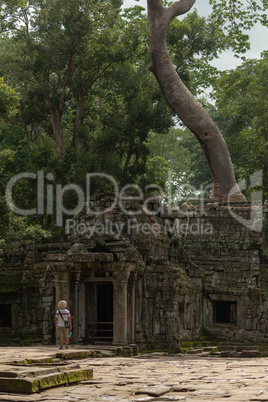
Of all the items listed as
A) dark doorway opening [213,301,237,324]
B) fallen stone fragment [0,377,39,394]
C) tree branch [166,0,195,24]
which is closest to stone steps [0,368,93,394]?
fallen stone fragment [0,377,39,394]

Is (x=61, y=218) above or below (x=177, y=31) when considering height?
below

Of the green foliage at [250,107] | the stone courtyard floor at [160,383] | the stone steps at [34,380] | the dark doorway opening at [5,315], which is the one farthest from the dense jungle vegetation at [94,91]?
the stone steps at [34,380]

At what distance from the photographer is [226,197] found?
2572 centimetres

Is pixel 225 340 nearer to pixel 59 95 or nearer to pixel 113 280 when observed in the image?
pixel 113 280

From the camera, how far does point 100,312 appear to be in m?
17.9

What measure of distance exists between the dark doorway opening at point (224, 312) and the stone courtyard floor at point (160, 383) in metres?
8.22

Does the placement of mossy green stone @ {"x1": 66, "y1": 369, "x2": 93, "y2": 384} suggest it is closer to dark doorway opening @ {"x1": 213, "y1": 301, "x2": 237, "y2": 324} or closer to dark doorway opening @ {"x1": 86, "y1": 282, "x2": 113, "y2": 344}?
dark doorway opening @ {"x1": 86, "y1": 282, "x2": 113, "y2": 344}

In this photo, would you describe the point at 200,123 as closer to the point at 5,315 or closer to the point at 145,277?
the point at 145,277

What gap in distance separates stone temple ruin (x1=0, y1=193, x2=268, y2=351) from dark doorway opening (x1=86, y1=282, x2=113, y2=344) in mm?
26

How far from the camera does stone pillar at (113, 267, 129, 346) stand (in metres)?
16.1

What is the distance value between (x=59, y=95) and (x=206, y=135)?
693 centimetres

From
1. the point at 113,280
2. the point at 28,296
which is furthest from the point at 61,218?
the point at 113,280

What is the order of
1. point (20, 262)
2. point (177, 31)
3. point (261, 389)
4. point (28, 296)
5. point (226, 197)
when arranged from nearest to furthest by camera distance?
point (261, 389) → point (28, 296) → point (20, 262) → point (226, 197) → point (177, 31)

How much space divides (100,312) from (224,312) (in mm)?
5462
